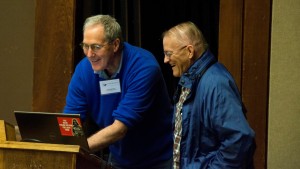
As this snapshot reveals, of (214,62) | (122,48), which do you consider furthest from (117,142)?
(214,62)

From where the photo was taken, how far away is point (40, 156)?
8.11ft

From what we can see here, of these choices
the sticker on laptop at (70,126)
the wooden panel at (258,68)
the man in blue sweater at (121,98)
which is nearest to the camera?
the sticker on laptop at (70,126)

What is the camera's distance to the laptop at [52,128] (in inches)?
100

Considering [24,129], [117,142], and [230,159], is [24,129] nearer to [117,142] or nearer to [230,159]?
[117,142]

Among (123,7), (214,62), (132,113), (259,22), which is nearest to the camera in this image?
(214,62)

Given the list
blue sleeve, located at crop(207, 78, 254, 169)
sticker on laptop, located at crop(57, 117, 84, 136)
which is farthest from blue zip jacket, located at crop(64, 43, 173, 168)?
blue sleeve, located at crop(207, 78, 254, 169)

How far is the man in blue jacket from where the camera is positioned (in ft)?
7.99

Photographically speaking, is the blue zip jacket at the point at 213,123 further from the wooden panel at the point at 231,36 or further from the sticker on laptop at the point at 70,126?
the wooden panel at the point at 231,36

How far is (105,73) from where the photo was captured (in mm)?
3094

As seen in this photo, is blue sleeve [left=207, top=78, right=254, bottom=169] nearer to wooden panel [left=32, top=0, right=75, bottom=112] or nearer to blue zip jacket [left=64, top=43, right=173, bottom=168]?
blue zip jacket [left=64, top=43, right=173, bottom=168]

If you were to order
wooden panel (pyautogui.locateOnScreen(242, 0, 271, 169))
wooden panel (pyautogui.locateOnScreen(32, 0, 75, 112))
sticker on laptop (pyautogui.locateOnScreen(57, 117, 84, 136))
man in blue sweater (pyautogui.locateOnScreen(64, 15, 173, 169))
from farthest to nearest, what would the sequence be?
wooden panel (pyautogui.locateOnScreen(32, 0, 75, 112))
wooden panel (pyautogui.locateOnScreen(242, 0, 271, 169))
man in blue sweater (pyautogui.locateOnScreen(64, 15, 173, 169))
sticker on laptop (pyautogui.locateOnScreen(57, 117, 84, 136))

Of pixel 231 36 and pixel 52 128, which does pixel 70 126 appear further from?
pixel 231 36

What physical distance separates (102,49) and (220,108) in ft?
2.62

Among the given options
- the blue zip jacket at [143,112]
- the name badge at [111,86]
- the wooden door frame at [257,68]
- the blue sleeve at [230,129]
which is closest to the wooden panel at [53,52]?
the blue zip jacket at [143,112]
